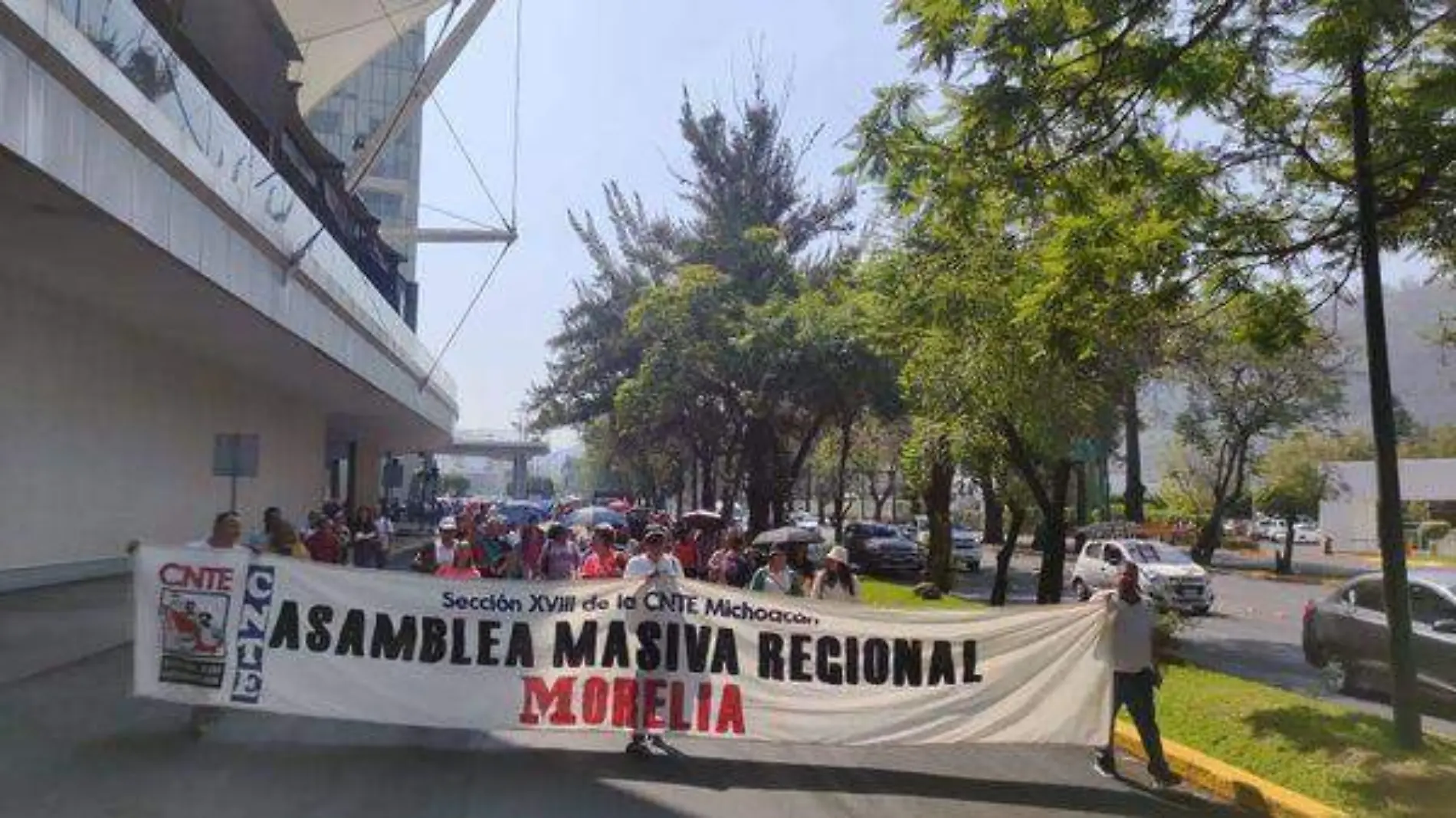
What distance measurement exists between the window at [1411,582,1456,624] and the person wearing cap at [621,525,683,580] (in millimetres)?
8485

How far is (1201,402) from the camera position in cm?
5097

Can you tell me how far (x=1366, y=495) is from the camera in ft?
230

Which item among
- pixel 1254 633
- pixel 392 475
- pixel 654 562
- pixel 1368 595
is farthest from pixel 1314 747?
pixel 392 475

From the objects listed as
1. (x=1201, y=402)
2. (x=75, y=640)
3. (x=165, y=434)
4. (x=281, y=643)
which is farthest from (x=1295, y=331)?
(x=1201, y=402)

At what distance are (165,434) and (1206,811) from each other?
2483 cm

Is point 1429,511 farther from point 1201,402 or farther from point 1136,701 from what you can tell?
point 1136,701

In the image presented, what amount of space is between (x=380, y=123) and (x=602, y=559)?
109 meters

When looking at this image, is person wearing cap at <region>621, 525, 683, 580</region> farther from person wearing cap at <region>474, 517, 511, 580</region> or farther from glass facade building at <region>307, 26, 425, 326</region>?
glass facade building at <region>307, 26, 425, 326</region>

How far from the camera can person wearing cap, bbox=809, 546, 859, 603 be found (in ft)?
37.9

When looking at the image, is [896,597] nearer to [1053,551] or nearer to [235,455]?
[1053,551]

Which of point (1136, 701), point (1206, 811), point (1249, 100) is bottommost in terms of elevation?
point (1206, 811)

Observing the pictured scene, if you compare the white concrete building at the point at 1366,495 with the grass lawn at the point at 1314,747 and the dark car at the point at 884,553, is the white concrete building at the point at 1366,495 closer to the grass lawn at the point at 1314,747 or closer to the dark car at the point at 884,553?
the dark car at the point at 884,553

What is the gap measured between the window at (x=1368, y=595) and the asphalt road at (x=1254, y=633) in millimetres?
1069

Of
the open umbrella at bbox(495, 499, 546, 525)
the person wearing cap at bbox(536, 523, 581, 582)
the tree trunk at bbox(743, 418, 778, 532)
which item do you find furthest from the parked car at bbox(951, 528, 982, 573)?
the person wearing cap at bbox(536, 523, 581, 582)
